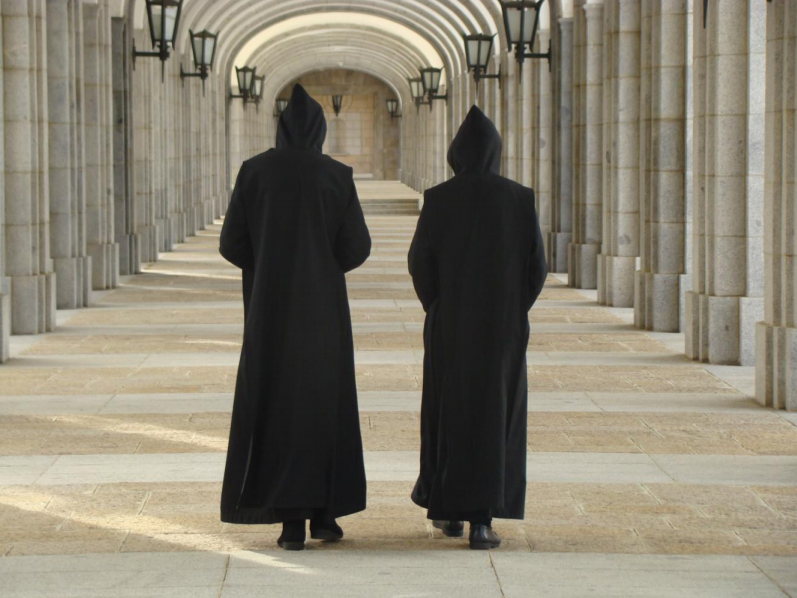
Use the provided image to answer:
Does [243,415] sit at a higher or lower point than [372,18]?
lower

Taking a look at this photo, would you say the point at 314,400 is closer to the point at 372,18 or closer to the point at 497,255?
the point at 497,255

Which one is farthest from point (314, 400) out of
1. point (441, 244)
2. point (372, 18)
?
point (372, 18)

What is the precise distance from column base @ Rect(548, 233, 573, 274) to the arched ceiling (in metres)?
2.85

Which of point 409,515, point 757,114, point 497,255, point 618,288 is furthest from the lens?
point 618,288

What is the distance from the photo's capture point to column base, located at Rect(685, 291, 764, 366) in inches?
411

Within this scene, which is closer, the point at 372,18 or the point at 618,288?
the point at 618,288

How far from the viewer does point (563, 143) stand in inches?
733

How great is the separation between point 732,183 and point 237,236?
6102 millimetres

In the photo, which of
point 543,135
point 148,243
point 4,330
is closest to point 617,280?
Result: point 543,135

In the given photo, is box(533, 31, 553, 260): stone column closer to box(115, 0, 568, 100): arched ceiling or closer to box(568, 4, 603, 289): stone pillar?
box(115, 0, 568, 100): arched ceiling

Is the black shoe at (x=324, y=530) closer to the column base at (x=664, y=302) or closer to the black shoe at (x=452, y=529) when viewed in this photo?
the black shoe at (x=452, y=529)

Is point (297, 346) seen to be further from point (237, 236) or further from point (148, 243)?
point (148, 243)

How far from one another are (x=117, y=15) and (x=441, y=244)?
1441cm

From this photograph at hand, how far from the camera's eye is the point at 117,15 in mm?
18750
